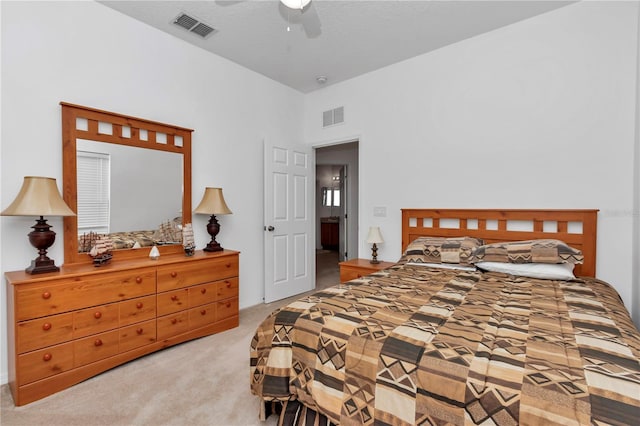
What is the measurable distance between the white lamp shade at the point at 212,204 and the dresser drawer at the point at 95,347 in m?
1.25

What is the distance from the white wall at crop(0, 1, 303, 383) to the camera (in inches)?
85.2

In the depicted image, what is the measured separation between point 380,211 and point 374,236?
1.38 feet

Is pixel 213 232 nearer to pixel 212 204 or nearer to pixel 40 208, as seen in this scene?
pixel 212 204

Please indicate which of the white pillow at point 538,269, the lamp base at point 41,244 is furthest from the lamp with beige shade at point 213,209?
the white pillow at point 538,269

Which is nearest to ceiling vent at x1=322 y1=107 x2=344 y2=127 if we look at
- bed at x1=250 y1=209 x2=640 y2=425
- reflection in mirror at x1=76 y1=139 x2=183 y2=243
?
reflection in mirror at x1=76 y1=139 x2=183 y2=243

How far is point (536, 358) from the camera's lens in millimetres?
1069

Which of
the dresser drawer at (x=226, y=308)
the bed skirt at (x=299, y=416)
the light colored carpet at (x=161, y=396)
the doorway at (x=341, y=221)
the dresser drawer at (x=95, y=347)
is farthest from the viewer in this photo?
the doorway at (x=341, y=221)

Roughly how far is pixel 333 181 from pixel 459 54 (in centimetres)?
558

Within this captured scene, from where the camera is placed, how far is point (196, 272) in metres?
2.76

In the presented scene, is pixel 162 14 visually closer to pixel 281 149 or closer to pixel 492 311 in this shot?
pixel 281 149

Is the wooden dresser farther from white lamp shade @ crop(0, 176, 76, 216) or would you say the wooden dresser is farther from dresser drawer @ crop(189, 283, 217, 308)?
white lamp shade @ crop(0, 176, 76, 216)

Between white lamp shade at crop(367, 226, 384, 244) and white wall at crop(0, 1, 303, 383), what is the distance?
1.39 metres

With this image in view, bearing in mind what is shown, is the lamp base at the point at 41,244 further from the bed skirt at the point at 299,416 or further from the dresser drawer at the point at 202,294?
the bed skirt at the point at 299,416

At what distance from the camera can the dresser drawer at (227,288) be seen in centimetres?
295
